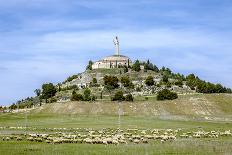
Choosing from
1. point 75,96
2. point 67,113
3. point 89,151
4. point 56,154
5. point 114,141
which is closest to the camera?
point 56,154

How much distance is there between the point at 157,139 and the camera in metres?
60.1

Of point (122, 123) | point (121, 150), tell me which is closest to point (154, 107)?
point (122, 123)

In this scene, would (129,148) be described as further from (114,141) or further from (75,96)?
(75,96)

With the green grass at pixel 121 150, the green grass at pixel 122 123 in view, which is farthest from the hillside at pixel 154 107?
the green grass at pixel 121 150

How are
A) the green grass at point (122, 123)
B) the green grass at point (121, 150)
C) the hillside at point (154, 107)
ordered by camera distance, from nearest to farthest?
the green grass at point (121, 150) → the green grass at point (122, 123) → the hillside at point (154, 107)

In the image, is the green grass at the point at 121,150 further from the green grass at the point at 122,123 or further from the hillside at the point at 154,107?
the hillside at the point at 154,107

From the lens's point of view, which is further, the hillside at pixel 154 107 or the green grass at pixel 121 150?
the hillside at pixel 154 107

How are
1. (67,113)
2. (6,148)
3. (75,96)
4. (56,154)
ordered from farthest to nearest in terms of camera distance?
(75,96) → (67,113) → (6,148) → (56,154)

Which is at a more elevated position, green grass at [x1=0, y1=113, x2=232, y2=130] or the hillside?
the hillside

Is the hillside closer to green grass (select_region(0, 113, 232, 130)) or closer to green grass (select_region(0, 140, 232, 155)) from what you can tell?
green grass (select_region(0, 113, 232, 130))

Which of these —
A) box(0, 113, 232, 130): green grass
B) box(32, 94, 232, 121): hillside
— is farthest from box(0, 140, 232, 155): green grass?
box(32, 94, 232, 121): hillside

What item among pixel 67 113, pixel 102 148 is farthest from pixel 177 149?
pixel 67 113

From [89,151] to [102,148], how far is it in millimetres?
3689

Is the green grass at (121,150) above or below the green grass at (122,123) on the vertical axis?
below
